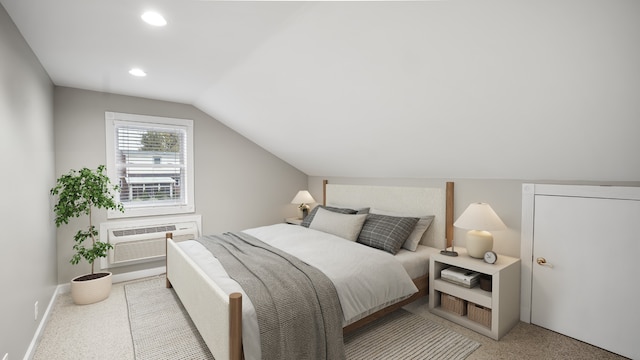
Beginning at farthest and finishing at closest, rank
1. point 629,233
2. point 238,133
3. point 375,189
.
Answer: point 238,133, point 375,189, point 629,233

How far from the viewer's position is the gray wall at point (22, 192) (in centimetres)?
178

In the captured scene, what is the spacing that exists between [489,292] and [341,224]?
5.09 ft

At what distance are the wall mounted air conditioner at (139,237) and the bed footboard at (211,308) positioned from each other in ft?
4.07

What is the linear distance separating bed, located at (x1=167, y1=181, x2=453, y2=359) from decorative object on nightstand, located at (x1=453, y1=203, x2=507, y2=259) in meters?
0.48

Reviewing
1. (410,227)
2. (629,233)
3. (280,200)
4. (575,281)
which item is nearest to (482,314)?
(575,281)

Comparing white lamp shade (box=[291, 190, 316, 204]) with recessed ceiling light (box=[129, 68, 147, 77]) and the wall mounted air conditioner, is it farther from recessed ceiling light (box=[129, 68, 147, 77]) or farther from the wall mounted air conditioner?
recessed ceiling light (box=[129, 68, 147, 77])

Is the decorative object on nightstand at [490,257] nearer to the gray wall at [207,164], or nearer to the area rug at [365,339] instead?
the area rug at [365,339]

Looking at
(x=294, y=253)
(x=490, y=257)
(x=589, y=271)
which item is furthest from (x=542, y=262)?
(x=294, y=253)

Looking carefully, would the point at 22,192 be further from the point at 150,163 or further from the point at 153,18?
the point at 150,163

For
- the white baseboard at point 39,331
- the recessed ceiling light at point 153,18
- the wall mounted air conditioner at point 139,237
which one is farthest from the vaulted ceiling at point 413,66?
the white baseboard at point 39,331

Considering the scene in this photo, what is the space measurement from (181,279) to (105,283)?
1.13 m

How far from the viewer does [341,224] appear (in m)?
3.38

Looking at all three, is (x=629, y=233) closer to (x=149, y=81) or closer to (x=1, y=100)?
(x=1, y=100)

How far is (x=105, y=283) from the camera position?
124 inches
